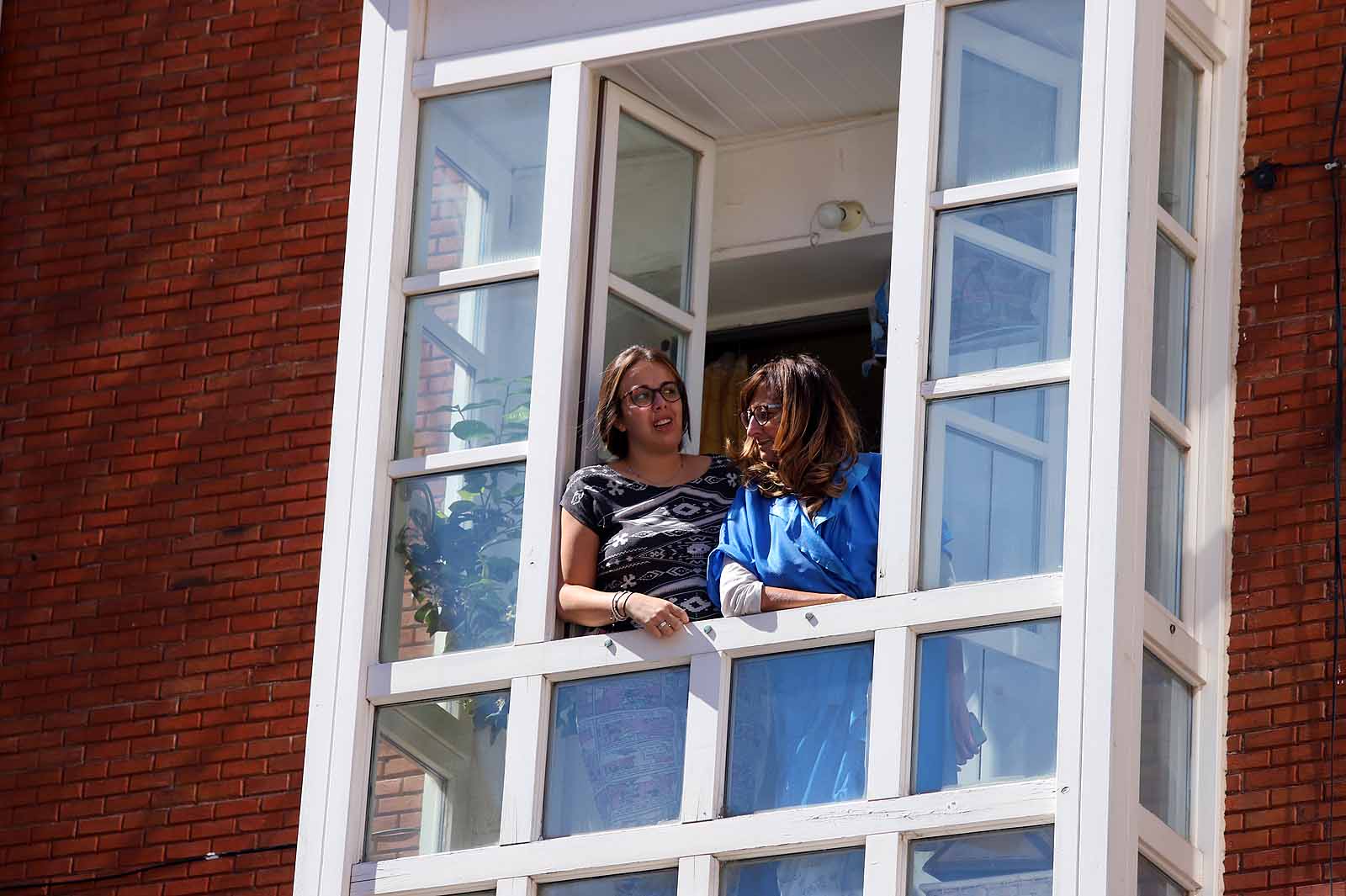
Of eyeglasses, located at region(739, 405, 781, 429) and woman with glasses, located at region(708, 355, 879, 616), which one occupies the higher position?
eyeglasses, located at region(739, 405, 781, 429)

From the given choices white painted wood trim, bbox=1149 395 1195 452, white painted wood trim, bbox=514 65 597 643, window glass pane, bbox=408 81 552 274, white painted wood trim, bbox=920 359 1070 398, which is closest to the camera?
white painted wood trim, bbox=920 359 1070 398

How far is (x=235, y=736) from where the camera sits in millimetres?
10281

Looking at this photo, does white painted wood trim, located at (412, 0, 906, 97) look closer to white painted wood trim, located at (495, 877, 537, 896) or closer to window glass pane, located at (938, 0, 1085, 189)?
window glass pane, located at (938, 0, 1085, 189)

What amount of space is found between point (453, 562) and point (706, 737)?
3.80 ft

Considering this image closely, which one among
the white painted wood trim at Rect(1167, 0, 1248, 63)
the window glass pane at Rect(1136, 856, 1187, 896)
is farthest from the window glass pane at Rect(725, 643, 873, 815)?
the white painted wood trim at Rect(1167, 0, 1248, 63)

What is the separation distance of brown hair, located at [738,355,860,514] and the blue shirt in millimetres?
36

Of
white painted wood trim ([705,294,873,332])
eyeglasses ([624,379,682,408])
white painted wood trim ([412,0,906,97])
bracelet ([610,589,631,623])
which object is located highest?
white painted wood trim ([412,0,906,97])

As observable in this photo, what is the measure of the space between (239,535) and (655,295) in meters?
Answer: 1.74

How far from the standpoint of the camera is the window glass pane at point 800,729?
8.73 m

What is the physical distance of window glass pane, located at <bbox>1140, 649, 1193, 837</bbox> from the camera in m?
8.73

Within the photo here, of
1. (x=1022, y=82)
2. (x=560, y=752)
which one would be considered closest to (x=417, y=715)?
(x=560, y=752)

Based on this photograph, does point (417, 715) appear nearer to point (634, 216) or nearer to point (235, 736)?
point (235, 736)

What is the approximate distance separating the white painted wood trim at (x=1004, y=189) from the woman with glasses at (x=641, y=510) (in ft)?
3.39

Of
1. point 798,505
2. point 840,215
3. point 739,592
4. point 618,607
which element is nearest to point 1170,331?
point 798,505
